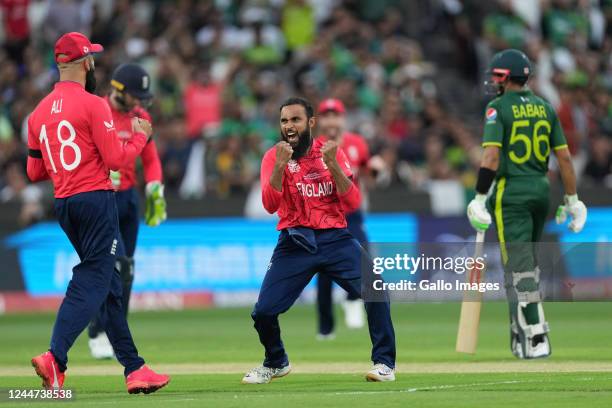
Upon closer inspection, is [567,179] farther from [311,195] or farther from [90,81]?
[90,81]

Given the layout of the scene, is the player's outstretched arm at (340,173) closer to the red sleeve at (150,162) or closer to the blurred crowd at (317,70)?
the red sleeve at (150,162)

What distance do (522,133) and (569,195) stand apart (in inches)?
31.0

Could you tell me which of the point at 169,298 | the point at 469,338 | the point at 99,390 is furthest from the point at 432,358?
the point at 169,298

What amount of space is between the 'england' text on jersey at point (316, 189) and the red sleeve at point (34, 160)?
201 cm

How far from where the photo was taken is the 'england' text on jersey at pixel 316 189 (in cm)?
1166

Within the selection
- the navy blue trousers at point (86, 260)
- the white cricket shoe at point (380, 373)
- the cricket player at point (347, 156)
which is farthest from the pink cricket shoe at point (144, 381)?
the cricket player at point (347, 156)

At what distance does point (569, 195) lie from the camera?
1392 centimetres

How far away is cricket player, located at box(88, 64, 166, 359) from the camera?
572 inches

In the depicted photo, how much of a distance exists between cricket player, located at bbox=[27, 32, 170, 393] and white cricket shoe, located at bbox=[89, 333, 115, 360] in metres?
4.21

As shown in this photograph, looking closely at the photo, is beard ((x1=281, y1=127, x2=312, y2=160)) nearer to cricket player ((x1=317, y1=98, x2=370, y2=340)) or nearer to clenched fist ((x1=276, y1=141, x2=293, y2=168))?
clenched fist ((x1=276, y1=141, x2=293, y2=168))

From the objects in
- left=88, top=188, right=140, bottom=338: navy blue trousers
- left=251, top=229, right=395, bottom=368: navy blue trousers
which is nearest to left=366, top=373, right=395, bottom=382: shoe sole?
left=251, top=229, right=395, bottom=368: navy blue trousers

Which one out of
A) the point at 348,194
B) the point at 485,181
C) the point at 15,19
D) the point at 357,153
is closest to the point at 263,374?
the point at 348,194

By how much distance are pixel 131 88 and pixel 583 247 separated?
4710 mm

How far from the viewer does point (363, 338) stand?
17.4 m
